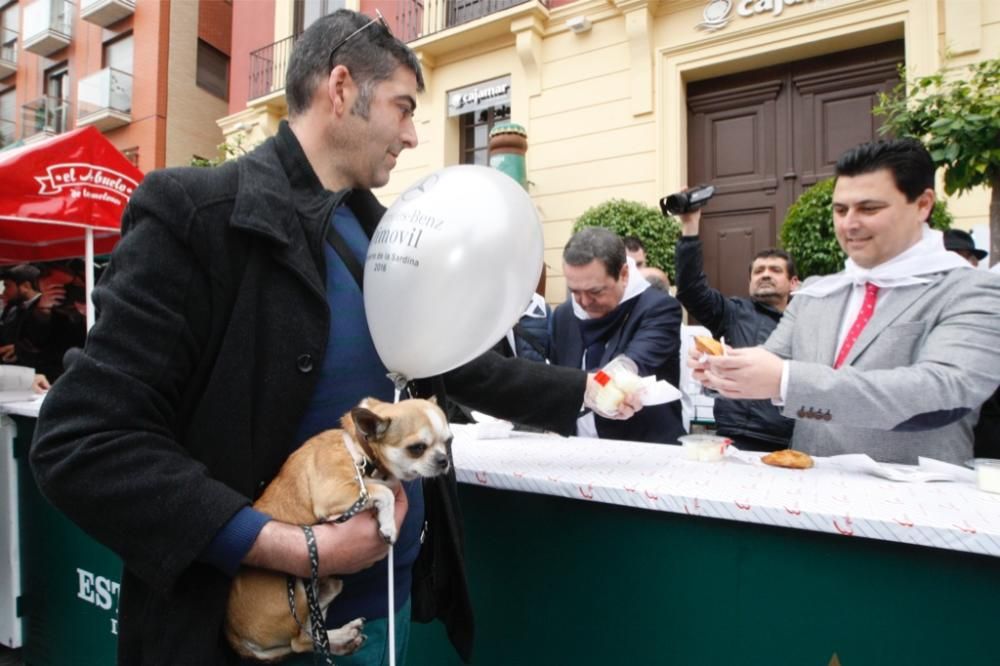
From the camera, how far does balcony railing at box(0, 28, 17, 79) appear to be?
71.1ft

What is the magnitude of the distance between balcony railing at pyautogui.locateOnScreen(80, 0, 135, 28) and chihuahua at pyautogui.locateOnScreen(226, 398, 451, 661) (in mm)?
21295

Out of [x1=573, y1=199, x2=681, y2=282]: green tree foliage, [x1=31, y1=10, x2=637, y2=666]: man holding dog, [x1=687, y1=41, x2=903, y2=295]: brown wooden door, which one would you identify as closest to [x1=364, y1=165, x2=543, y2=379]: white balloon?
[x1=31, y1=10, x2=637, y2=666]: man holding dog

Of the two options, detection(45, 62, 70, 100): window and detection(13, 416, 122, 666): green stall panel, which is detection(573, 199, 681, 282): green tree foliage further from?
detection(45, 62, 70, 100): window

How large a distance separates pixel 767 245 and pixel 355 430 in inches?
315

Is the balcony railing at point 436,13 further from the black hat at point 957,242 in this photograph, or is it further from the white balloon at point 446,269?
the white balloon at point 446,269

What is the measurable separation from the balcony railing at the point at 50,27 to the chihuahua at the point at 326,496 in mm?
24577

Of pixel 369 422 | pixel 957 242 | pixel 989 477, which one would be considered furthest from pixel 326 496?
pixel 957 242

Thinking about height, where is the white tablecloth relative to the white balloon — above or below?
below

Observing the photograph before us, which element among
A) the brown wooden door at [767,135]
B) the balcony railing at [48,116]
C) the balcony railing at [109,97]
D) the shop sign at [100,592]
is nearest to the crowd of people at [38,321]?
the shop sign at [100,592]

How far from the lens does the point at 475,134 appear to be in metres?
11.3

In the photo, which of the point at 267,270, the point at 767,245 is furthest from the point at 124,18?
the point at 267,270

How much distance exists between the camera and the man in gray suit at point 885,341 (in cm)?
166

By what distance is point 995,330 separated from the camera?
1727 mm

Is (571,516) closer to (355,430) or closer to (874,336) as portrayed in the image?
(355,430)
